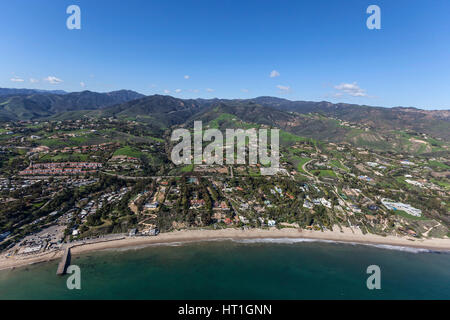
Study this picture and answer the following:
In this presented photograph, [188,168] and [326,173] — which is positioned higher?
[188,168]

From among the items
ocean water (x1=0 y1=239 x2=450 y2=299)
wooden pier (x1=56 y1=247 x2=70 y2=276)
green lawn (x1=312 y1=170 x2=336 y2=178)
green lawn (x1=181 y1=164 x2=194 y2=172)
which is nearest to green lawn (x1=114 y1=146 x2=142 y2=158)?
green lawn (x1=181 y1=164 x2=194 y2=172)

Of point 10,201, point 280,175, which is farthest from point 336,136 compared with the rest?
point 10,201

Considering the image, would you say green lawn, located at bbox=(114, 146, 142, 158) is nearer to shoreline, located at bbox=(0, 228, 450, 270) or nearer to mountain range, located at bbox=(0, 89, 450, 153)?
shoreline, located at bbox=(0, 228, 450, 270)

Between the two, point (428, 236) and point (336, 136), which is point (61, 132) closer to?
point (428, 236)

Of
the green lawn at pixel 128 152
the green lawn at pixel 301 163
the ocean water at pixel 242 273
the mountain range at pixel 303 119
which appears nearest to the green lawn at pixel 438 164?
the mountain range at pixel 303 119

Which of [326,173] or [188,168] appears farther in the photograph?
[188,168]

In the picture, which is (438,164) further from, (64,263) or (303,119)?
(64,263)

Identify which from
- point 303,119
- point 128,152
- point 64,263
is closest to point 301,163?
point 128,152
